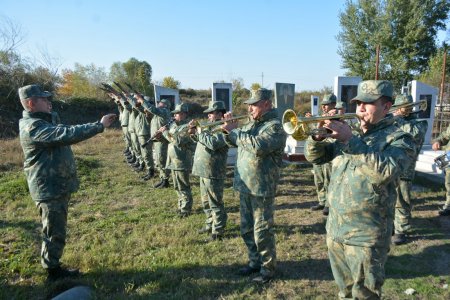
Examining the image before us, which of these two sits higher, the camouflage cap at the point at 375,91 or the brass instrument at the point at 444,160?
the camouflage cap at the point at 375,91

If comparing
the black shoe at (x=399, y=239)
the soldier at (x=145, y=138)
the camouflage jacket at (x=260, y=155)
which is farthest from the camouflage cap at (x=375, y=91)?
the soldier at (x=145, y=138)

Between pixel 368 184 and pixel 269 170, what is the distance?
171 cm

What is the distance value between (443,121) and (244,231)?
13.2 m

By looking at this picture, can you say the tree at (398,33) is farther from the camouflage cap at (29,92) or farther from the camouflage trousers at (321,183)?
the camouflage cap at (29,92)

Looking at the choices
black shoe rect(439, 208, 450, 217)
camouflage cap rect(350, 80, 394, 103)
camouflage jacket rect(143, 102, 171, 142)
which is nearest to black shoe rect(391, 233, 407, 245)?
black shoe rect(439, 208, 450, 217)

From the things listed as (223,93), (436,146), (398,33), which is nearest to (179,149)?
(436,146)

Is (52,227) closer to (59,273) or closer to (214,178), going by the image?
(59,273)

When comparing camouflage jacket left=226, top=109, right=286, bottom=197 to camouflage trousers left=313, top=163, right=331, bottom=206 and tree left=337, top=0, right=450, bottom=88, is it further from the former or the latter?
tree left=337, top=0, right=450, bottom=88

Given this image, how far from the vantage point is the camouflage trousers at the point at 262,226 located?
4438 mm

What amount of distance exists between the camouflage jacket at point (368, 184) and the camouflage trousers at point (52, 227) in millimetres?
3460

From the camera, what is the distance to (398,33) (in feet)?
104

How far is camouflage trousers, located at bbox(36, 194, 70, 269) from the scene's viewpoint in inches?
183

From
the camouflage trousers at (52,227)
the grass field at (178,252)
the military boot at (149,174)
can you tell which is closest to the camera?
the grass field at (178,252)

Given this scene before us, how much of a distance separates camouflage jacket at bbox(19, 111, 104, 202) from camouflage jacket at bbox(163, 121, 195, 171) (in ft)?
8.83
